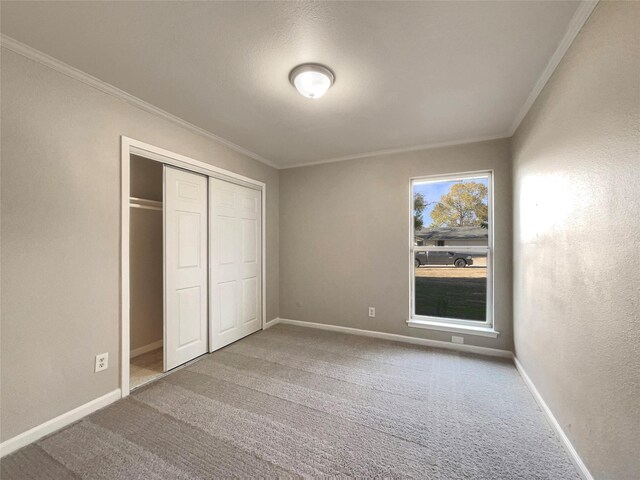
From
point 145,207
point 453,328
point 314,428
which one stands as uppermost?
point 145,207

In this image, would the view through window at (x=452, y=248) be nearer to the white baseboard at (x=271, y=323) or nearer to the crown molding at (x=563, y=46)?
the crown molding at (x=563, y=46)

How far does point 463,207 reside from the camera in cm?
314

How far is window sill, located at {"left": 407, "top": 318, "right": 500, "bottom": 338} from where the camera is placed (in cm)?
287

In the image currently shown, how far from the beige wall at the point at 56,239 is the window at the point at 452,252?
317 cm

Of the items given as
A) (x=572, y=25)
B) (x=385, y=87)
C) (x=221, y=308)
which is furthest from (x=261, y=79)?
(x=221, y=308)

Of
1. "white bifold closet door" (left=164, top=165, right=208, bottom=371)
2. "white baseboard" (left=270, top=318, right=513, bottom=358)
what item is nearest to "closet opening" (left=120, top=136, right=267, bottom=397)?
"white bifold closet door" (left=164, top=165, right=208, bottom=371)

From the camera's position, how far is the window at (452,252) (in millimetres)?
3027

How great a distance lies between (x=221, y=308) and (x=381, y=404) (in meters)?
2.06

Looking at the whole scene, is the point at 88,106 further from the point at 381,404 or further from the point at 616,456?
the point at 616,456

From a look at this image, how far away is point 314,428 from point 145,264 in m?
2.68

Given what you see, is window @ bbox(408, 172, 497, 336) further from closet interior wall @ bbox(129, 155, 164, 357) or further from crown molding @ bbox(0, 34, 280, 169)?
closet interior wall @ bbox(129, 155, 164, 357)

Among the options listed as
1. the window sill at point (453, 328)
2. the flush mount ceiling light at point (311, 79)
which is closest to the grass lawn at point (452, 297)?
the window sill at point (453, 328)

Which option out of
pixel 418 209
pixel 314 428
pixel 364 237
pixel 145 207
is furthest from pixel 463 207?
pixel 145 207

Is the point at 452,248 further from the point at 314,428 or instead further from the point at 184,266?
the point at 184,266
